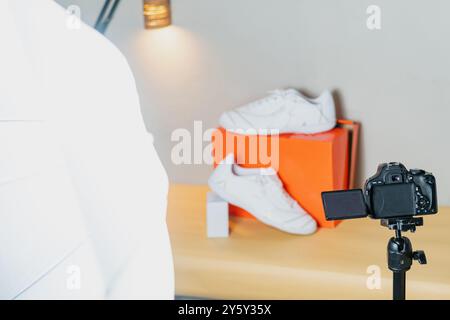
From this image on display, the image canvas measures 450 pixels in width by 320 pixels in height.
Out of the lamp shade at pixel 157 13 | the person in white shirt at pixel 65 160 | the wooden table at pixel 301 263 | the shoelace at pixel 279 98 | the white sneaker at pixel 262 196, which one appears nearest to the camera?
the person in white shirt at pixel 65 160

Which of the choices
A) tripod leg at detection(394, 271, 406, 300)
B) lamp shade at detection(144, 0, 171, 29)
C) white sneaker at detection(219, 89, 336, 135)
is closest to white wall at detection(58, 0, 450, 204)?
lamp shade at detection(144, 0, 171, 29)

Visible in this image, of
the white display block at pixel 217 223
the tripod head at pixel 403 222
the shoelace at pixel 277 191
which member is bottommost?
the white display block at pixel 217 223

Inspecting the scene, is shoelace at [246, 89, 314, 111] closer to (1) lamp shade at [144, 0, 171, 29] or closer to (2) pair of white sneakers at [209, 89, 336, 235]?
(2) pair of white sneakers at [209, 89, 336, 235]

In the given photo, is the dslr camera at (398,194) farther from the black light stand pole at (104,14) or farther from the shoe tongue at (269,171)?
the black light stand pole at (104,14)

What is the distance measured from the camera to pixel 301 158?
1125mm

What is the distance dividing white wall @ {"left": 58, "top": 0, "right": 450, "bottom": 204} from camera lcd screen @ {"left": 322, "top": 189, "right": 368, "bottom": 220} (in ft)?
2.56

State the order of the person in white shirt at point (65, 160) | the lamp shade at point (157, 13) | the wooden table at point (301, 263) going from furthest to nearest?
the lamp shade at point (157, 13) → the wooden table at point (301, 263) → the person in white shirt at point (65, 160)

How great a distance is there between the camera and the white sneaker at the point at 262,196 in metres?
1.07

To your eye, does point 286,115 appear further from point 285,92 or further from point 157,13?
point 157,13

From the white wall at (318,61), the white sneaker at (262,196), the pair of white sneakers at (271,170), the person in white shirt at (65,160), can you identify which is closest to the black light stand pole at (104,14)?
the white wall at (318,61)

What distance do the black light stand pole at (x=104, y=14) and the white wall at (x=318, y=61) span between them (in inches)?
1.2

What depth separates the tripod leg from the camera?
593 millimetres
